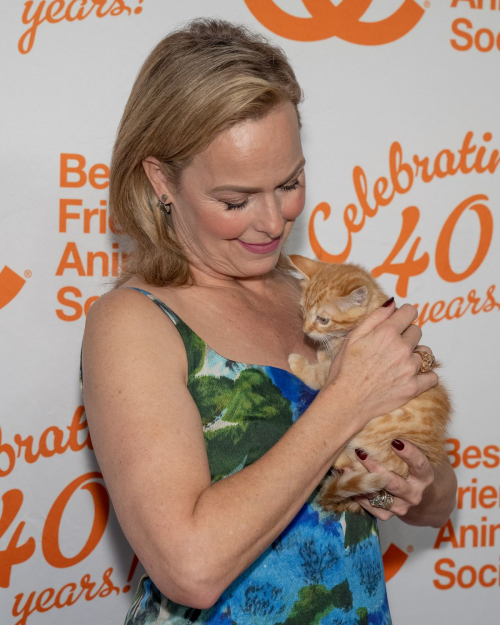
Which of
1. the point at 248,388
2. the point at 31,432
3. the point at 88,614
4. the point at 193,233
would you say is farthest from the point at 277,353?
the point at 88,614

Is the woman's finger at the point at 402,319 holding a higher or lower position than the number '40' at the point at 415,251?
higher

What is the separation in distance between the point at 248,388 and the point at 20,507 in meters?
1.07

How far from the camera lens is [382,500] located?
1333 millimetres

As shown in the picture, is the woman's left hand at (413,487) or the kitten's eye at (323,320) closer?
the woman's left hand at (413,487)

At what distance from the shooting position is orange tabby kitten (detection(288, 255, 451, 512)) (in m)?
1.29

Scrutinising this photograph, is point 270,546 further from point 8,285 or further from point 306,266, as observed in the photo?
point 8,285

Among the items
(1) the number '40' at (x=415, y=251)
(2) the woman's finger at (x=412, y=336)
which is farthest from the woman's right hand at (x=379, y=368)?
(1) the number '40' at (x=415, y=251)

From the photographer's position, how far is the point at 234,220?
1259 mm

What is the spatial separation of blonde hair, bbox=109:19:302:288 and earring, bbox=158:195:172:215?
11 mm

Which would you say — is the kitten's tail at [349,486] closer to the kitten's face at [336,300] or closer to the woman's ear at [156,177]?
the kitten's face at [336,300]

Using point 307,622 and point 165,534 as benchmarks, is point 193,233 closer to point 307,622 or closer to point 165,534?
point 165,534

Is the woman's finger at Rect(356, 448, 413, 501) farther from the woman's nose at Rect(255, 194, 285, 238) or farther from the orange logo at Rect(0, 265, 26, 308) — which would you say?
the orange logo at Rect(0, 265, 26, 308)

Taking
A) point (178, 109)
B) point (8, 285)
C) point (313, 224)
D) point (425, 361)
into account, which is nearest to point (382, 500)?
point (425, 361)

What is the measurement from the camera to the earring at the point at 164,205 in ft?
4.48
